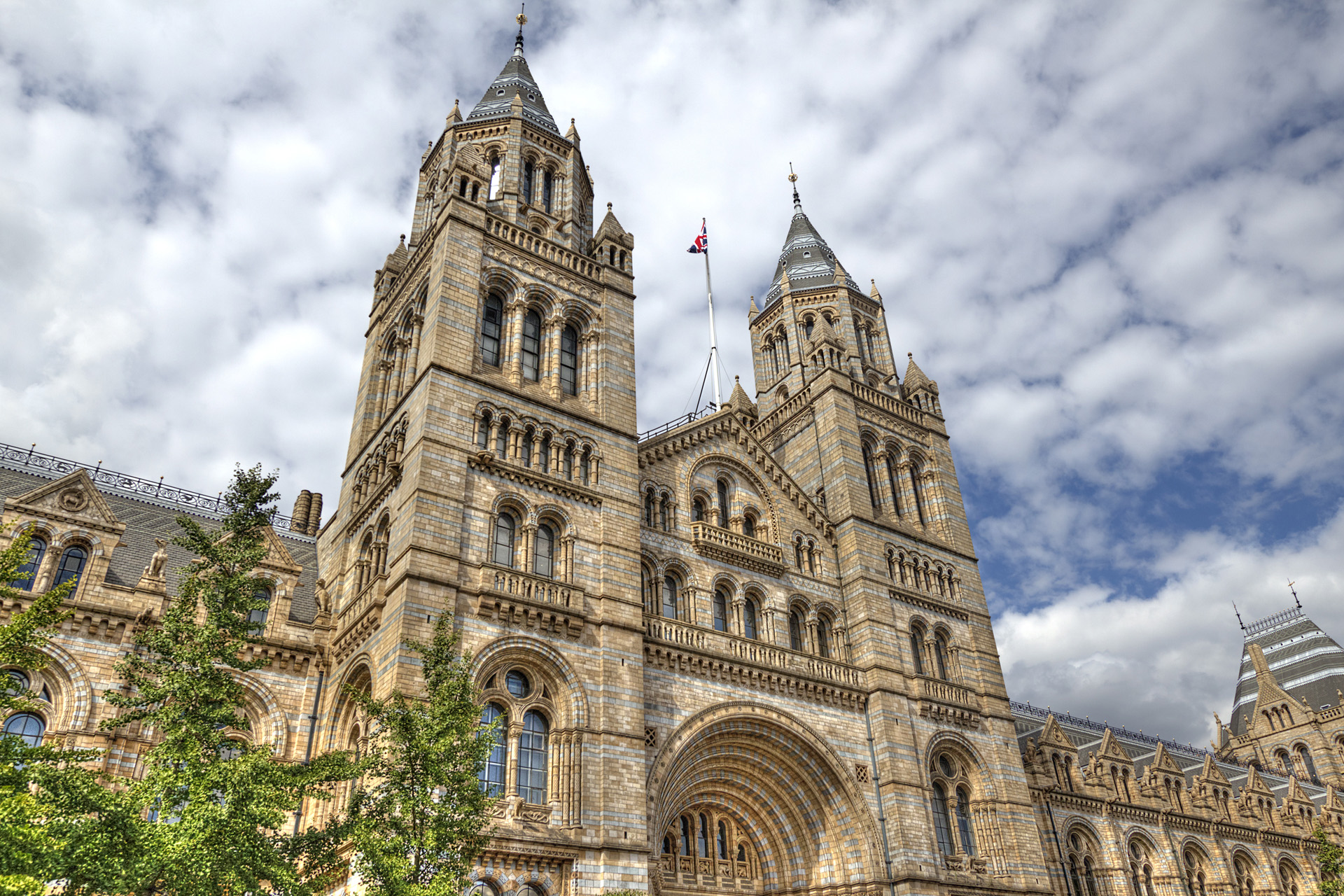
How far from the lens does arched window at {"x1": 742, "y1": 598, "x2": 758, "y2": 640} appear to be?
32594mm

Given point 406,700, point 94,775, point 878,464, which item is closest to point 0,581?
point 94,775

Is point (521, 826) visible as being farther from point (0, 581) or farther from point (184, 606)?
point (0, 581)

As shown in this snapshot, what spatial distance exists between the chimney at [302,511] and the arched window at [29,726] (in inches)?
525

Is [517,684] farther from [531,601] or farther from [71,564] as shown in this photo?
[71,564]

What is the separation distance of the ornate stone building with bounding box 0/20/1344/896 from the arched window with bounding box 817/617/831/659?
0.17 metres

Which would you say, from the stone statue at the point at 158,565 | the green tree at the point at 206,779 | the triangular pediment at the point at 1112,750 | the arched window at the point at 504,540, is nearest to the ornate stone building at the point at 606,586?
the arched window at the point at 504,540

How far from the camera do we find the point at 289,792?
733 inches

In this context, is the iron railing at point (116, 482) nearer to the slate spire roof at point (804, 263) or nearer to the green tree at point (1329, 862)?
the slate spire roof at point (804, 263)

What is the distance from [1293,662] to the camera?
259 feet

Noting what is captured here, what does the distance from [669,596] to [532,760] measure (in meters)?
8.24

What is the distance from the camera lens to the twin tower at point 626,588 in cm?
2534

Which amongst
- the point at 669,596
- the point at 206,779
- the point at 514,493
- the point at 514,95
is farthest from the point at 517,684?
the point at 514,95

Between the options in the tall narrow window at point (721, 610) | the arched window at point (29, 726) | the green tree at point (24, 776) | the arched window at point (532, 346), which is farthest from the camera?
the tall narrow window at point (721, 610)

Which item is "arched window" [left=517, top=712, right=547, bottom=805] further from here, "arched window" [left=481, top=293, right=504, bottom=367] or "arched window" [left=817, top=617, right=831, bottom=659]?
"arched window" [left=817, top=617, right=831, bottom=659]
